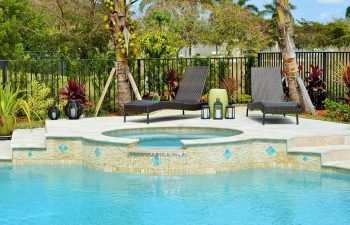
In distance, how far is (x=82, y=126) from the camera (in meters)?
12.4

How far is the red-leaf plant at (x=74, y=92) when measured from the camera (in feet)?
49.4

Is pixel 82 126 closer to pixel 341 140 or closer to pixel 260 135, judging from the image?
pixel 260 135

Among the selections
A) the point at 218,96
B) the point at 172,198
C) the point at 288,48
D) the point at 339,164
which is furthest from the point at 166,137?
the point at 288,48

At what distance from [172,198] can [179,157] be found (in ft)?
4.91

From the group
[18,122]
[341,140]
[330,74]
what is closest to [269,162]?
[341,140]

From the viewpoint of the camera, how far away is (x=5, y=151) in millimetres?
11289

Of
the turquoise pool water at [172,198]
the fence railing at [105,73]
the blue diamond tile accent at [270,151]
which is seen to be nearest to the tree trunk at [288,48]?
the fence railing at [105,73]

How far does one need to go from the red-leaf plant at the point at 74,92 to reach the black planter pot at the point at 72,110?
83cm

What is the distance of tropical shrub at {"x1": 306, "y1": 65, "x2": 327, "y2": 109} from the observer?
1681 cm

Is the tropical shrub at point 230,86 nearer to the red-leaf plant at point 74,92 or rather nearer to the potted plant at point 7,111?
the red-leaf plant at point 74,92

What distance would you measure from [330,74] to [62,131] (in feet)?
31.3

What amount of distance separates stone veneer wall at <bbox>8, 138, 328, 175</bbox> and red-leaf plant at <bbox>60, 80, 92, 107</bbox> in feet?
14.2

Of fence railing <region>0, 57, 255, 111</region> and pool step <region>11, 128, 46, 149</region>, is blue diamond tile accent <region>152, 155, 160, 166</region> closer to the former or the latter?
pool step <region>11, 128, 46, 149</region>

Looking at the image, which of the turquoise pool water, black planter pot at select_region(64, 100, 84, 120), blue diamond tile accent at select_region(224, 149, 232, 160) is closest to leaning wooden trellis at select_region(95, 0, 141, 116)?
black planter pot at select_region(64, 100, 84, 120)
